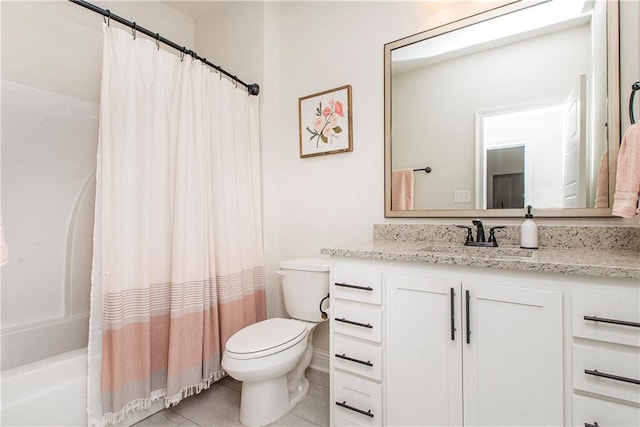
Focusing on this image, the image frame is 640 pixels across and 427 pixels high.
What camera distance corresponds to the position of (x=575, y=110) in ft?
4.68

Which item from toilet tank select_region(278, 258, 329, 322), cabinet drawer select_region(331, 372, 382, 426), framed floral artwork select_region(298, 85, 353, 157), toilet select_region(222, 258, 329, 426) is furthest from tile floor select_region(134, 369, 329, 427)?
framed floral artwork select_region(298, 85, 353, 157)

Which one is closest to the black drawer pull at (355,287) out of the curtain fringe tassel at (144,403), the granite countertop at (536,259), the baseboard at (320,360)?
the granite countertop at (536,259)

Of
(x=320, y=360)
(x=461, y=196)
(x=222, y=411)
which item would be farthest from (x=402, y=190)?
(x=222, y=411)

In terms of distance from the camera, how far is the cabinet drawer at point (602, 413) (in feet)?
2.99

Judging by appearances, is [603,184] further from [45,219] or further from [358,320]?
[45,219]

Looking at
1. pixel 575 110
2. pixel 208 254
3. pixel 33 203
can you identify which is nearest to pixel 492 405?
pixel 575 110

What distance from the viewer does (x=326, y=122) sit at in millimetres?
2086

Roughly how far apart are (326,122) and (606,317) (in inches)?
67.6

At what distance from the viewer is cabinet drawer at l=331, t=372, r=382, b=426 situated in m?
1.33

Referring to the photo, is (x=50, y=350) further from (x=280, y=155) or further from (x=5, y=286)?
(x=280, y=155)

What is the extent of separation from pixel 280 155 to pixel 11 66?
161 centimetres

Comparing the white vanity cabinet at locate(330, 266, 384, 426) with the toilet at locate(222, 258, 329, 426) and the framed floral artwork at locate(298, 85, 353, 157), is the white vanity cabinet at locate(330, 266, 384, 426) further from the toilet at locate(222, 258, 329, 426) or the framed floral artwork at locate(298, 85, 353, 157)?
the framed floral artwork at locate(298, 85, 353, 157)

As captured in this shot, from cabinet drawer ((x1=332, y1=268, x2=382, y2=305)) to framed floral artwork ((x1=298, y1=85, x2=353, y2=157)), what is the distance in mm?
918

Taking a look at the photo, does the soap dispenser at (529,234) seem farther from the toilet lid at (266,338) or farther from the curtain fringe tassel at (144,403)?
the curtain fringe tassel at (144,403)
